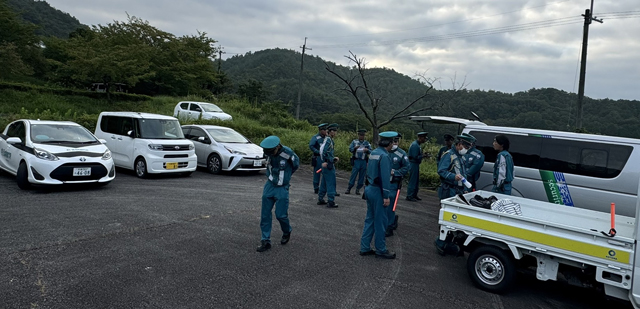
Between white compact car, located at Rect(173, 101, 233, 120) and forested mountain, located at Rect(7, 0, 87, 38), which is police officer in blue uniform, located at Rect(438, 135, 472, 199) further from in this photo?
forested mountain, located at Rect(7, 0, 87, 38)

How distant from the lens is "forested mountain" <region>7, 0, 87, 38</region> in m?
48.9

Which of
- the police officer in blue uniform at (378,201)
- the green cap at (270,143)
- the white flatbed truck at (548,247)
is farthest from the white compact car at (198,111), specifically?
the white flatbed truck at (548,247)

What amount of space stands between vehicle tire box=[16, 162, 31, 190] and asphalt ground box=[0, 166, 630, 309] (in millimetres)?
264

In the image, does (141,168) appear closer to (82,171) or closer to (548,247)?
(82,171)

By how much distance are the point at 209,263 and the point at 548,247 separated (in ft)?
12.6

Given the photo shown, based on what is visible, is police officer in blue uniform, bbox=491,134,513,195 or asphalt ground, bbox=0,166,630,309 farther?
police officer in blue uniform, bbox=491,134,513,195

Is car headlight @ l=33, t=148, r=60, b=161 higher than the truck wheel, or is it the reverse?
car headlight @ l=33, t=148, r=60, b=161

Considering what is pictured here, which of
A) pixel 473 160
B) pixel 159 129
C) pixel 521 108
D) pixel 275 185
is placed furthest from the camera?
pixel 521 108

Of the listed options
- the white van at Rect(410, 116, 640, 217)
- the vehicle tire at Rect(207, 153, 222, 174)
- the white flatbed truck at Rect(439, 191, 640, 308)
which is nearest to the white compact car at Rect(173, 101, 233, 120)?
the vehicle tire at Rect(207, 153, 222, 174)

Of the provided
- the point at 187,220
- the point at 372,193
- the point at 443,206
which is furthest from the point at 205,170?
the point at 443,206

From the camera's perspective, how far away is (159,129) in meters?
10.9

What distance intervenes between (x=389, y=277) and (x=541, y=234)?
1762 mm

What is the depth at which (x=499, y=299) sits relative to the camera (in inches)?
174

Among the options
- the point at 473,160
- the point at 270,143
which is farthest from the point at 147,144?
the point at 473,160
